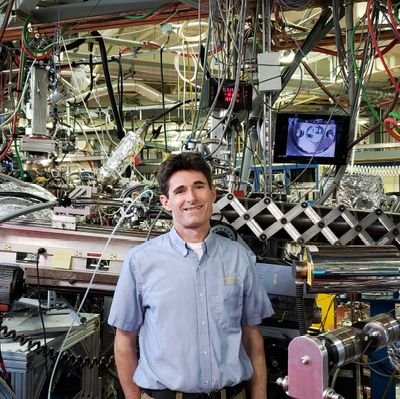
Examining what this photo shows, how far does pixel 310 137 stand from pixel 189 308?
37.4 inches

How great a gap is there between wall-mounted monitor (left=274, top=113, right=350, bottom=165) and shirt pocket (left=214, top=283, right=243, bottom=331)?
2.32ft

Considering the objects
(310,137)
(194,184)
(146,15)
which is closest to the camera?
(194,184)

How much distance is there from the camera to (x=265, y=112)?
195 centimetres

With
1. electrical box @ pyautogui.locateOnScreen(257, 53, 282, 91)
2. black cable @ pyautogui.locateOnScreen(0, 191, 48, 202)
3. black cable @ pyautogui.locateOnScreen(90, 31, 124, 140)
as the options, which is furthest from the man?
black cable @ pyautogui.locateOnScreen(90, 31, 124, 140)

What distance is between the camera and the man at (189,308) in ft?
4.48

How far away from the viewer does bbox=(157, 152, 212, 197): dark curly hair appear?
150 cm

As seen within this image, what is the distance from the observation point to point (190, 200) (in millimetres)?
1423

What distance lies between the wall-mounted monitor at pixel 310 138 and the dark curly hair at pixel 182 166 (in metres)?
0.50

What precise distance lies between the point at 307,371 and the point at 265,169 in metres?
1.33

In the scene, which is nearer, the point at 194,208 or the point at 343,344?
the point at 343,344

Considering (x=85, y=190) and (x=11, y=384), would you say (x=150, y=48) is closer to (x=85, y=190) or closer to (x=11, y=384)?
(x=85, y=190)

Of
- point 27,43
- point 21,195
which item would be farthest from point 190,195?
point 27,43

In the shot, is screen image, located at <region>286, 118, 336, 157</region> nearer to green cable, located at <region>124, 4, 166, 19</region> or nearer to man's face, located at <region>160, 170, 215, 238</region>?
man's face, located at <region>160, 170, 215, 238</region>

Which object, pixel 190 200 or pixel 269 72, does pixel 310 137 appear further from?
pixel 190 200
